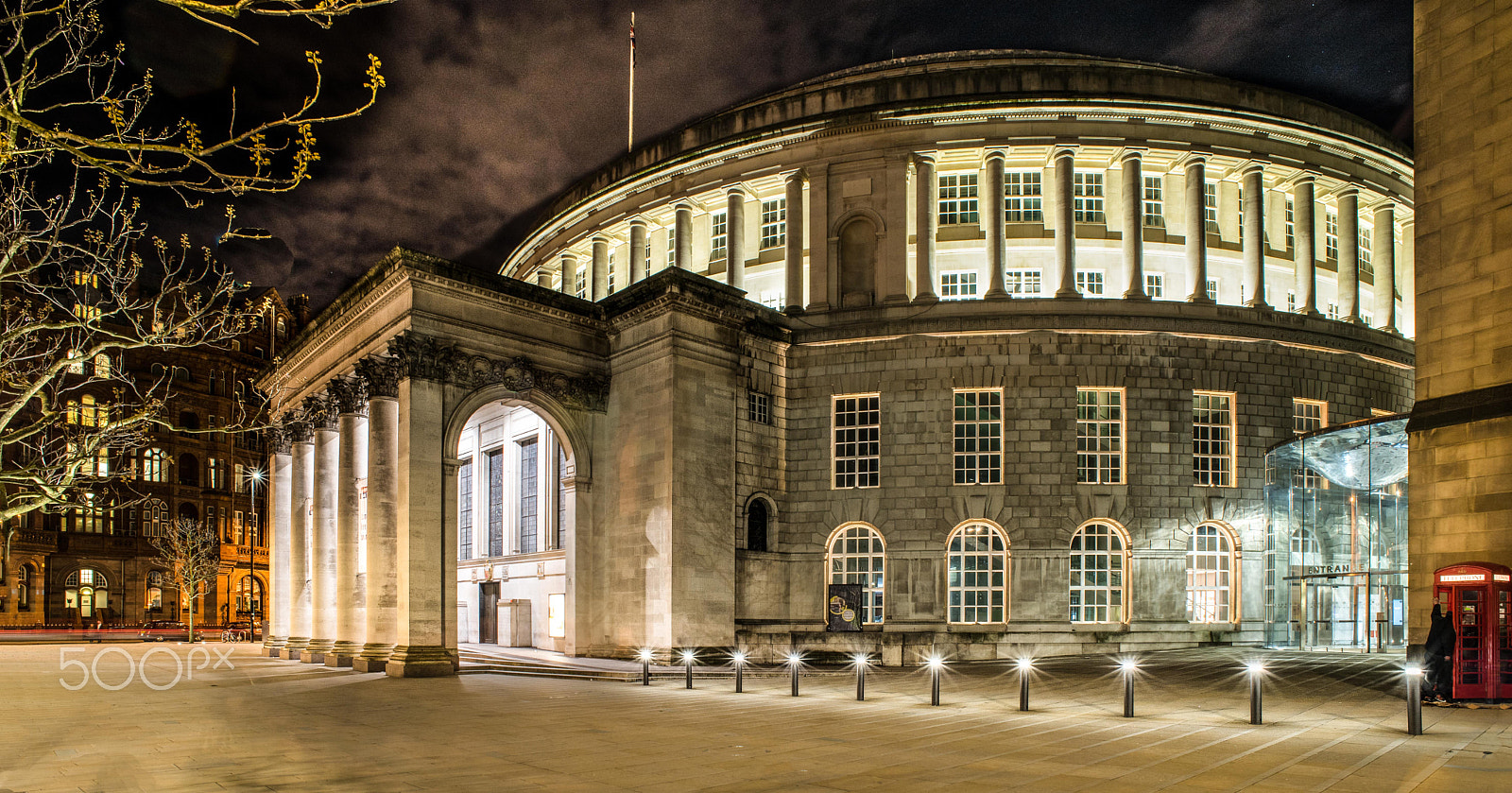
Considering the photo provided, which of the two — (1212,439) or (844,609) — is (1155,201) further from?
(844,609)

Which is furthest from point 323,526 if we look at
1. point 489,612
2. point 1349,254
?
point 1349,254

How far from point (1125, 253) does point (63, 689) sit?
106 feet

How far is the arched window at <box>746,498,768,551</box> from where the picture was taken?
1233 inches

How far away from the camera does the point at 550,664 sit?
2609cm

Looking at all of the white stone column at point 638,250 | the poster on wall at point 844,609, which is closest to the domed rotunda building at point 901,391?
the poster on wall at point 844,609

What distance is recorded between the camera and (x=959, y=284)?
34219mm

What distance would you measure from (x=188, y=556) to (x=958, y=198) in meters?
42.6

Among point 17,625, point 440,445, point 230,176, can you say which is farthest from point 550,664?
point 17,625

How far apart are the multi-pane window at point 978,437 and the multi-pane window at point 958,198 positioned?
7.06m

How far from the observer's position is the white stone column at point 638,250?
3997 cm

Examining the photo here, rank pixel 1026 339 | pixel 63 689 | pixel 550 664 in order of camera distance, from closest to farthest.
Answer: pixel 63 689
pixel 550 664
pixel 1026 339

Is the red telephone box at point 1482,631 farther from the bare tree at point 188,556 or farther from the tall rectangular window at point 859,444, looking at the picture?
the bare tree at point 188,556

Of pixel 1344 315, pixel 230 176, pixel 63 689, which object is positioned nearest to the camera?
pixel 230 176

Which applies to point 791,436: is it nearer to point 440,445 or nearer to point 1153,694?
point 440,445
